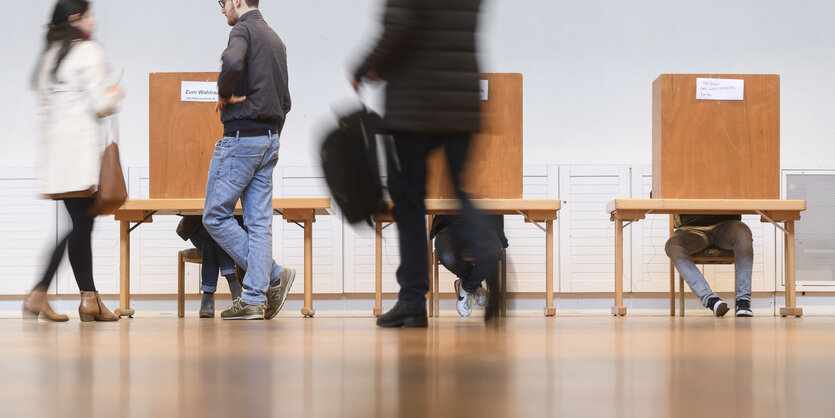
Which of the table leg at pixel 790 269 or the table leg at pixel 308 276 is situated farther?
the table leg at pixel 790 269

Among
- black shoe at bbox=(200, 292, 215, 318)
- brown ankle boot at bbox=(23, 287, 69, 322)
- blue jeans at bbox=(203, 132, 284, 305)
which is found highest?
blue jeans at bbox=(203, 132, 284, 305)

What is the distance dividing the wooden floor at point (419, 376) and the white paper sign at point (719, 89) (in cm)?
236

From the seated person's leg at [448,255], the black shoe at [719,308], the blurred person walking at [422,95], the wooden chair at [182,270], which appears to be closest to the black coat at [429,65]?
the blurred person walking at [422,95]

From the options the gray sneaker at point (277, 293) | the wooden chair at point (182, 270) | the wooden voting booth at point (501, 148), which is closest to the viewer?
the gray sneaker at point (277, 293)

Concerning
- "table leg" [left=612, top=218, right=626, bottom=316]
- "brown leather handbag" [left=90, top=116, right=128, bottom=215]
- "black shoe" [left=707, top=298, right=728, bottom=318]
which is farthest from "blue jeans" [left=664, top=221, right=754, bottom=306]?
"brown leather handbag" [left=90, top=116, right=128, bottom=215]

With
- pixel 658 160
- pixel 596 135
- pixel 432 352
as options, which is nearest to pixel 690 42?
pixel 596 135

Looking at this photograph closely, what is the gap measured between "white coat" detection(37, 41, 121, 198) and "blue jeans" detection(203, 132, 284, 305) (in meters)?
0.41

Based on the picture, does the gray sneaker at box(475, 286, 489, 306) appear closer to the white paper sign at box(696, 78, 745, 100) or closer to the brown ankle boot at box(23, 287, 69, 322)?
the white paper sign at box(696, 78, 745, 100)

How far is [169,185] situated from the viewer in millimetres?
4273

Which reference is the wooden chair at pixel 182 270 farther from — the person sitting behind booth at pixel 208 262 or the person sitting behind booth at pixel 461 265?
the person sitting behind booth at pixel 461 265

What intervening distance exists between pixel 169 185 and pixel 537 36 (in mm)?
2687

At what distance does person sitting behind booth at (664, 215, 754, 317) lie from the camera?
4.18 meters

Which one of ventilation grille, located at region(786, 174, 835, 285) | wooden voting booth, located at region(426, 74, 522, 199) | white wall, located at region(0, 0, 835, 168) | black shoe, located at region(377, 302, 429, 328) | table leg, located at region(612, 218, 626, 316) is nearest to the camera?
black shoe, located at region(377, 302, 429, 328)

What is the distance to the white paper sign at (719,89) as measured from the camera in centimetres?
423
